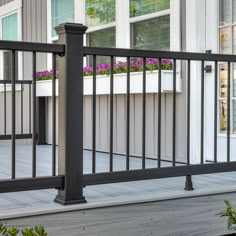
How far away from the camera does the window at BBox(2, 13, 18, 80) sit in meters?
7.56

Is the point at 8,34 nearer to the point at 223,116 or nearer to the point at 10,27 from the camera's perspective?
the point at 10,27

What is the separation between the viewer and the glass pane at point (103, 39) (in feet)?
17.8

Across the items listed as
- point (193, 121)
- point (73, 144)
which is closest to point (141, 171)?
point (73, 144)

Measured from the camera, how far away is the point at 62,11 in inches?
248

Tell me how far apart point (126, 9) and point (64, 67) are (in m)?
2.64

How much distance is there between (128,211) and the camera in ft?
9.09

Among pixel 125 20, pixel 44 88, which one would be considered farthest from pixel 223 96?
pixel 44 88

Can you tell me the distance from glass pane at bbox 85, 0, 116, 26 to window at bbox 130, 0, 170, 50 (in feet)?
1.31

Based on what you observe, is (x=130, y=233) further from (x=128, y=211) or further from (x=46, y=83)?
(x=46, y=83)

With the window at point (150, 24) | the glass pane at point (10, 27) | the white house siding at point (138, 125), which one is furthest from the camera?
the glass pane at point (10, 27)

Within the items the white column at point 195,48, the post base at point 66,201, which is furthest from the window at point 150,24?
the post base at point 66,201

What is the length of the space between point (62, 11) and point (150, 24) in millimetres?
1844

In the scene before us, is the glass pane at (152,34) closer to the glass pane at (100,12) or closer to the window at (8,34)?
the glass pane at (100,12)

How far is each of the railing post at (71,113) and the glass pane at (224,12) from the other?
1966mm
